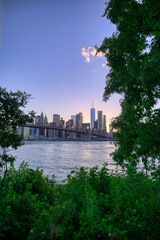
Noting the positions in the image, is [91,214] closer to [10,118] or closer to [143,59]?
[10,118]

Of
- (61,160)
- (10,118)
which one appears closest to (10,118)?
(10,118)

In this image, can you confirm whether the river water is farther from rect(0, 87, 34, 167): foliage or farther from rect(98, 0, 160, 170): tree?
rect(98, 0, 160, 170): tree

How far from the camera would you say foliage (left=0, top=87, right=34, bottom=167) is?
202 inches

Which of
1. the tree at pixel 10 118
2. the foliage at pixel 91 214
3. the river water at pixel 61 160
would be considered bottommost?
the river water at pixel 61 160

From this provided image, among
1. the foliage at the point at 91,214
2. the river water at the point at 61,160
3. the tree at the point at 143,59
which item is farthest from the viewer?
the river water at the point at 61,160

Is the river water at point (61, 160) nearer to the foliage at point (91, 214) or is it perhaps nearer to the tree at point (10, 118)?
the tree at point (10, 118)

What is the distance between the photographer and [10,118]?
529 cm

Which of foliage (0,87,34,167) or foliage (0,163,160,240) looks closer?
foliage (0,163,160,240)

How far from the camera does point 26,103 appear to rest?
562 cm

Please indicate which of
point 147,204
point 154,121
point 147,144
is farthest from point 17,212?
point 154,121

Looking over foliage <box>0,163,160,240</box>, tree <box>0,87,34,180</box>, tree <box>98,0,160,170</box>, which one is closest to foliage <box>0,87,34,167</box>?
tree <box>0,87,34,180</box>

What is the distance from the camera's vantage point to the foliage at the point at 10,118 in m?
5.12

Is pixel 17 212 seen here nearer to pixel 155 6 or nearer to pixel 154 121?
pixel 154 121

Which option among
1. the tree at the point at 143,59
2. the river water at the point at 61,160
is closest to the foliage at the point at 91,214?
the tree at the point at 143,59
